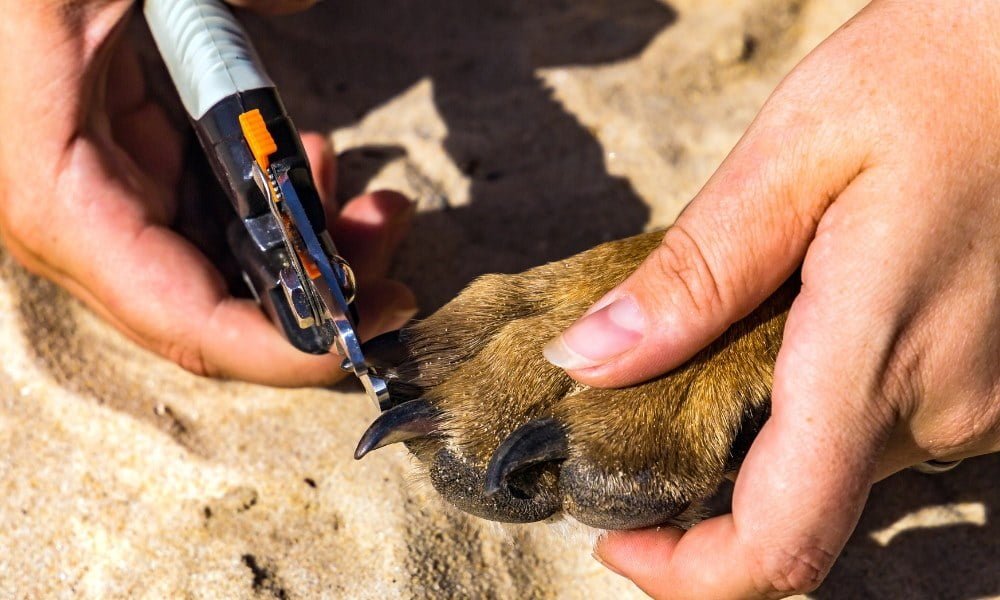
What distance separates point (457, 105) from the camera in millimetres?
3096

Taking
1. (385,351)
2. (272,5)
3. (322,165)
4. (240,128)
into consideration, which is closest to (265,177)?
(240,128)

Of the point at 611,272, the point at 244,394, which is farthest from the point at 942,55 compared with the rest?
the point at 244,394

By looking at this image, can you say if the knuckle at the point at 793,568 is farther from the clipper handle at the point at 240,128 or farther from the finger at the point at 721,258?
the clipper handle at the point at 240,128

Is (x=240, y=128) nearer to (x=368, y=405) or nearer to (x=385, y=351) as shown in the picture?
(x=385, y=351)

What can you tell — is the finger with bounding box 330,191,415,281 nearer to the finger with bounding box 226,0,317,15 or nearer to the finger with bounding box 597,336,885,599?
the finger with bounding box 226,0,317,15

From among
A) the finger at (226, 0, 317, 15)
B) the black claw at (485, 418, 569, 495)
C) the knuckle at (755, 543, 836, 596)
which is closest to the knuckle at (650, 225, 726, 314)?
the black claw at (485, 418, 569, 495)

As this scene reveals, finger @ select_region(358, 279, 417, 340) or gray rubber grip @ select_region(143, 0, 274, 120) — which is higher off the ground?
gray rubber grip @ select_region(143, 0, 274, 120)

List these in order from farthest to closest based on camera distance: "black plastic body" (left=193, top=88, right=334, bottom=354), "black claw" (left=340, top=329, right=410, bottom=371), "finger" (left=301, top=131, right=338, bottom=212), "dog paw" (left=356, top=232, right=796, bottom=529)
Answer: "finger" (left=301, top=131, right=338, bottom=212)
"black plastic body" (left=193, top=88, right=334, bottom=354)
"black claw" (left=340, top=329, right=410, bottom=371)
"dog paw" (left=356, top=232, right=796, bottom=529)

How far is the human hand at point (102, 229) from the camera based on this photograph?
7.37 ft

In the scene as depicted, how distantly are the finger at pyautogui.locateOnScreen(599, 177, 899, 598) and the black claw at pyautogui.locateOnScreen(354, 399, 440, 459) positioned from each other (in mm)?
541

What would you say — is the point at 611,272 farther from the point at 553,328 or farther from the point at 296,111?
the point at 296,111

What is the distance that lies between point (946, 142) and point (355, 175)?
6.00 ft

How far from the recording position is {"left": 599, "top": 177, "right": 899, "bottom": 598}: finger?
145 centimetres

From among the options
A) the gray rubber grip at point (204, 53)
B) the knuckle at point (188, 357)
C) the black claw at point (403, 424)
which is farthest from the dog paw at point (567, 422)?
the knuckle at point (188, 357)
